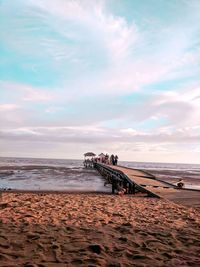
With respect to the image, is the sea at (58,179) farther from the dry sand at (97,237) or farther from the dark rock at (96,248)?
the dark rock at (96,248)

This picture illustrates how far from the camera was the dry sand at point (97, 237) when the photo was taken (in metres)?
5.08

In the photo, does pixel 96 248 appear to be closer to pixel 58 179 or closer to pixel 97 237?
pixel 97 237

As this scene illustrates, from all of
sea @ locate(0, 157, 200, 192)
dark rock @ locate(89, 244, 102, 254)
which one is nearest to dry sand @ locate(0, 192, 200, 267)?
dark rock @ locate(89, 244, 102, 254)

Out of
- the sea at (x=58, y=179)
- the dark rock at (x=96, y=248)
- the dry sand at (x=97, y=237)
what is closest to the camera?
the dry sand at (x=97, y=237)

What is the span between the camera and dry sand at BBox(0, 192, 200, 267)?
508 centimetres

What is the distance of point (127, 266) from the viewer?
15.8 ft

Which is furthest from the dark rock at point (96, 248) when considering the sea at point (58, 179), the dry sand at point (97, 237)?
the sea at point (58, 179)

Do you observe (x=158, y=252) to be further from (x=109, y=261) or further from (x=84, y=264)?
(x=84, y=264)

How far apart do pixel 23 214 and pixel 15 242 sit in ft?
9.35

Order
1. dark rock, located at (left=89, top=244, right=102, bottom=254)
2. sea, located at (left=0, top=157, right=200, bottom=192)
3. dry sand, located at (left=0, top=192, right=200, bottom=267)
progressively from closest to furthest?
dry sand, located at (left=0, top=192, right=200, bottom=267) < dark rock, located at (left=89, top=244, right=102, bottom=254) < sea, located at (left=0, top=157, right=200, bottom=192)

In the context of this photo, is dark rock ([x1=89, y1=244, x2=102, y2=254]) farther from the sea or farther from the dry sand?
the sea

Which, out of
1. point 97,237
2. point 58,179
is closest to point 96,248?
point 97,237

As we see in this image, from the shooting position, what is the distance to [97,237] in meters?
6.45

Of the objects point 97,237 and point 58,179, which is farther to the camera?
point 58,179
